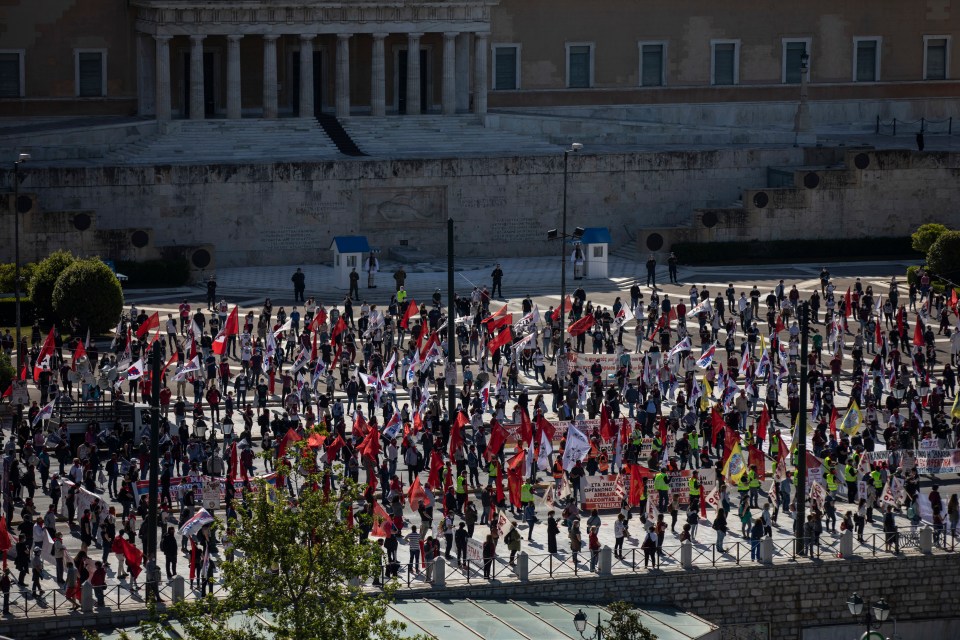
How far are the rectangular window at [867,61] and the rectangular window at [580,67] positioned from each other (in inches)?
457

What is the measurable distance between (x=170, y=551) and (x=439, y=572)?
4.90 metres

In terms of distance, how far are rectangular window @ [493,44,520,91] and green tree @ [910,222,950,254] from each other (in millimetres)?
19365

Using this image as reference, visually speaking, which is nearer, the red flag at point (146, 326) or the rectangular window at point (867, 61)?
the red flag at point (146, 326)

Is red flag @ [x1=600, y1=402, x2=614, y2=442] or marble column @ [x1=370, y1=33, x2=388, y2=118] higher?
marble column @ [x1=370, y1=33, x2=388, y2=118]

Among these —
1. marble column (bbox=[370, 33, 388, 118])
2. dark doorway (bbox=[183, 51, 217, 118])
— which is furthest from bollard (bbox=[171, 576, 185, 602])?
dark doorway (bbox=[183, 51, 217, 118])

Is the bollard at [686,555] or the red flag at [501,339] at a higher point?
the red flag at [501,339]

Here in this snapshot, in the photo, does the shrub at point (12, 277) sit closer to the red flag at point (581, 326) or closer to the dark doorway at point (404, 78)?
the red flag at point (581, 326)

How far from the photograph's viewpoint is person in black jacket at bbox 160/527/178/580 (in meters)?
38.1

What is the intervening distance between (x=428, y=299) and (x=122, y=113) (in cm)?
1870

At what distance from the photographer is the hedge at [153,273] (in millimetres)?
67375

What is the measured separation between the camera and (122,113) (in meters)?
78.3

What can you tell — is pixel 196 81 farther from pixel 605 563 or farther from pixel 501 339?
pixel 605 563

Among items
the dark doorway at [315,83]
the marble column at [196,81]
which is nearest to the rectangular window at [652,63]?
the dark doorway at [315,83]

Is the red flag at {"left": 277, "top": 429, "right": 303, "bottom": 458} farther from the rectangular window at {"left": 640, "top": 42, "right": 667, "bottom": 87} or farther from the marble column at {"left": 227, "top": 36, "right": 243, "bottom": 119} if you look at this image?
the rectangular window at {"left": 640, "top": 42, "right": 667, "bottom": 87}
